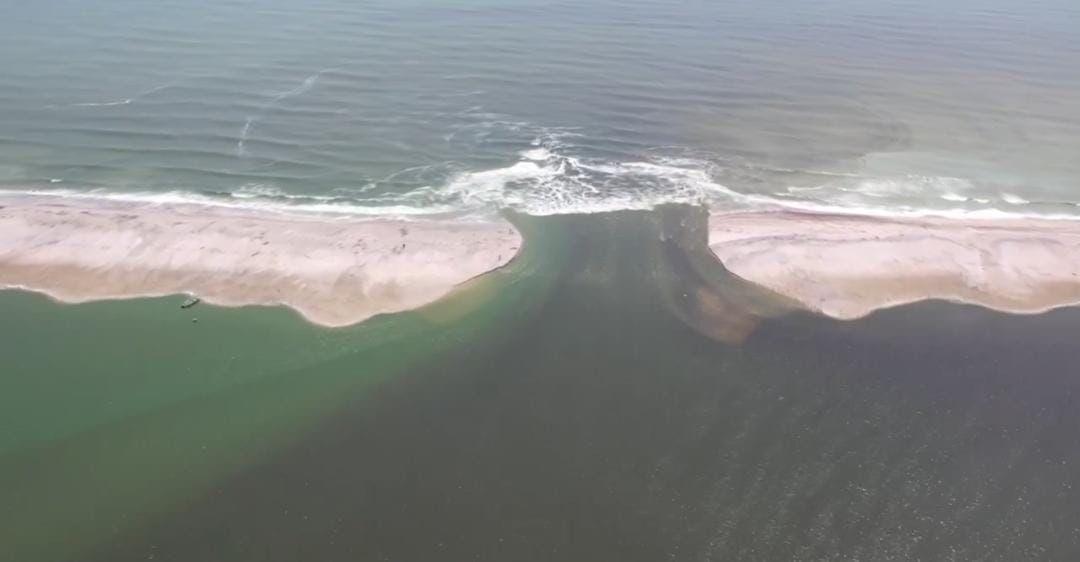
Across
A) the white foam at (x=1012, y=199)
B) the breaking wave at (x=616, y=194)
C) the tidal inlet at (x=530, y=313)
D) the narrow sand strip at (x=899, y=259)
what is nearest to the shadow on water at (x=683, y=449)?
the tidal inlet at (x=530, y=313)

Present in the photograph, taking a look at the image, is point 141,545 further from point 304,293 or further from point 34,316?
point 34,316

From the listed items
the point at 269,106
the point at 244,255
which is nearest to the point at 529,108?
the point at 269,106

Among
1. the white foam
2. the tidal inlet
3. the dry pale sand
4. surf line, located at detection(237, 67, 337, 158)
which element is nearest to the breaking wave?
the white foam

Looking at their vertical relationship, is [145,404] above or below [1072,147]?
below

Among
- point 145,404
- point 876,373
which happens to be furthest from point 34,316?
point 876,373

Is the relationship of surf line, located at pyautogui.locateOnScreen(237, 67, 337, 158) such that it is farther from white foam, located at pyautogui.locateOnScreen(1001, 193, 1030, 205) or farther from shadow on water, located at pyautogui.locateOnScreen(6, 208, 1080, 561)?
white foam, located at pyautogui.locateOnScreen(1001, 193, 1030, 205)
